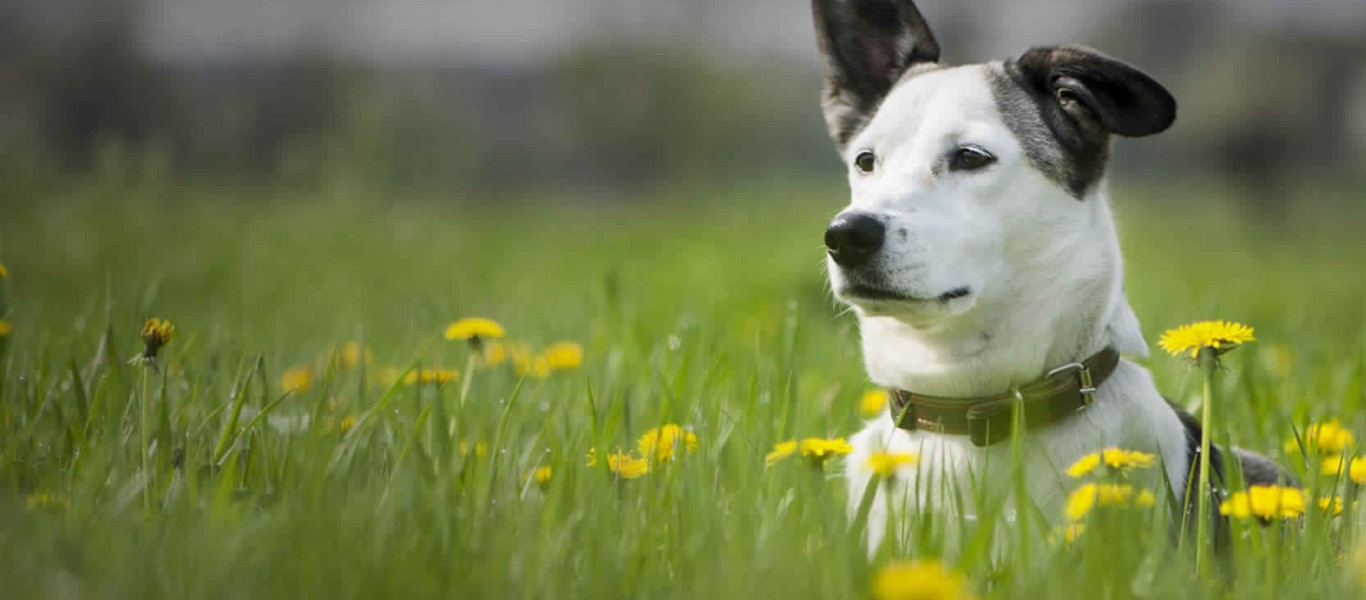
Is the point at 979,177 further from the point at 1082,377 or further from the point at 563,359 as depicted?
the point at 563,359

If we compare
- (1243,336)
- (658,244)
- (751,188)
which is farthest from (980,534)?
(751,188)

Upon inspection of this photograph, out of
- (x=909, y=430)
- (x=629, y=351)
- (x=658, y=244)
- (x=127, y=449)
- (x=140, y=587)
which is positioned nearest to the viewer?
(x=140, y=587)

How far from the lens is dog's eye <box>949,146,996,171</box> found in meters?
2.51

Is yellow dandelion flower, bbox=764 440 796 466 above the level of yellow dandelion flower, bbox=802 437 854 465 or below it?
below

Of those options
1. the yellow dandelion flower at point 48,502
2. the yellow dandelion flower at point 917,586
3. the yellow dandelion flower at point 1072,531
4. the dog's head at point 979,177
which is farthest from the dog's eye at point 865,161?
the yellow dandelion flower at point 48,502

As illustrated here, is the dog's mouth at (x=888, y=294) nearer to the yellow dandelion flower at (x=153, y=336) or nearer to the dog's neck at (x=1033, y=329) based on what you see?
the dog's neck at (x=1033, y=329)

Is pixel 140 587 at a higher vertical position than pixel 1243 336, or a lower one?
lower

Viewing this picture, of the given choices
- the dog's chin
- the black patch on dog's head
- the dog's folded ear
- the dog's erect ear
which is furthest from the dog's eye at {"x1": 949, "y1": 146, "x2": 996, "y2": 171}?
the dog's erect ear

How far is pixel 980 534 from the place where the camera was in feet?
5.75

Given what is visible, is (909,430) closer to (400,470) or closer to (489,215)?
(400,470)

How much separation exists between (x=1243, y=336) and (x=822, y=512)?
87 cm

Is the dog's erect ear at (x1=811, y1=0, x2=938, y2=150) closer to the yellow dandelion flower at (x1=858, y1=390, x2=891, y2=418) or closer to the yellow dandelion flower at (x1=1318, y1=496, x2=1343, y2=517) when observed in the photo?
the yellow dandelion flower at (x1=858, y1=390, x2=891, y2=418)

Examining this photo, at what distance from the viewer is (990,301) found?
2443 mm

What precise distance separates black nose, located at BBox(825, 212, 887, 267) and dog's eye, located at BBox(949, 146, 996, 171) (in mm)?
385
